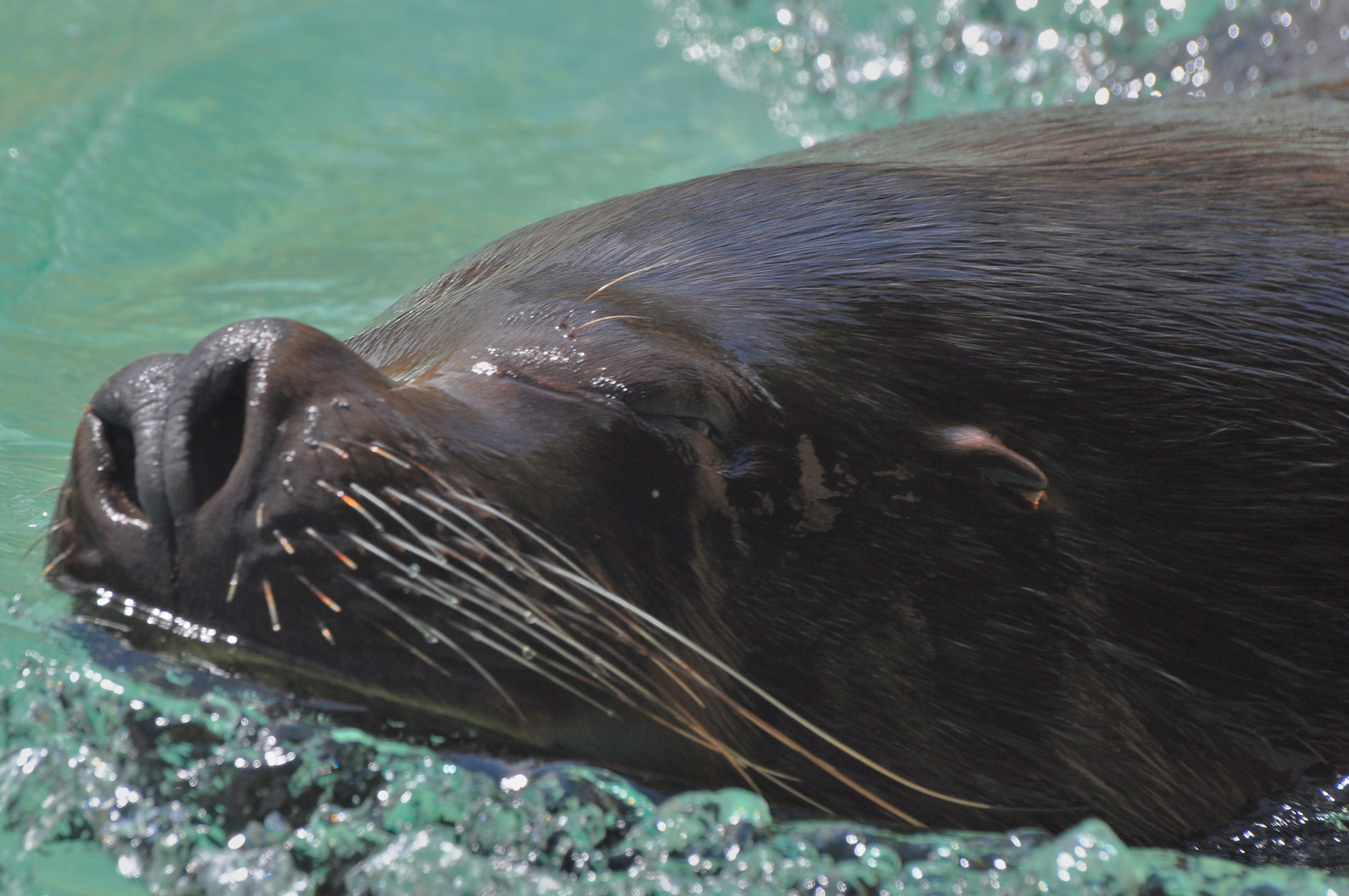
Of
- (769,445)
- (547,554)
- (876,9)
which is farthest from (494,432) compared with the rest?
(876,9)

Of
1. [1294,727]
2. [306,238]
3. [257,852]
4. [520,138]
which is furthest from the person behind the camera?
[520,138]

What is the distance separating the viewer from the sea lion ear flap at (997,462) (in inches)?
91.0

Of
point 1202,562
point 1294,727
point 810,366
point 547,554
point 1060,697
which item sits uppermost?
point 810,366

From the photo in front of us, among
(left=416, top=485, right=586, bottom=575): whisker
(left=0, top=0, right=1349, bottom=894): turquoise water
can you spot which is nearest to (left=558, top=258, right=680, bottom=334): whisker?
(left=416, top=485, right=586, bottom=575): whisker

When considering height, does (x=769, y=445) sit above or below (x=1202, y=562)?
above

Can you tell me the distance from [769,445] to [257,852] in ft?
3.16

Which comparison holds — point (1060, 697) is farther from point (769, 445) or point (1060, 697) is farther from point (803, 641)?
point (769, 445)

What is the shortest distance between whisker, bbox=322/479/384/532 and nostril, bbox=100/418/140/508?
0.28 meters

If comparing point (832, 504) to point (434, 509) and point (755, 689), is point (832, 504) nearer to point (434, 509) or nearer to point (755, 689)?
point (755, 689)

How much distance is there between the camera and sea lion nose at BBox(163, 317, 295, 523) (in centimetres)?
200

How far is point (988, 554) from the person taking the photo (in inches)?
91.9

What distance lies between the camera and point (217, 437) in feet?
6.80

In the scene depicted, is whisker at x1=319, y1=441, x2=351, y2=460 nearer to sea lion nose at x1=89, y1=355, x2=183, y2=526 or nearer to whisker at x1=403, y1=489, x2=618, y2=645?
whisker at x1=403, y1=489, x2=618, y2=645

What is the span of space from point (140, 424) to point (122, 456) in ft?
0.41
